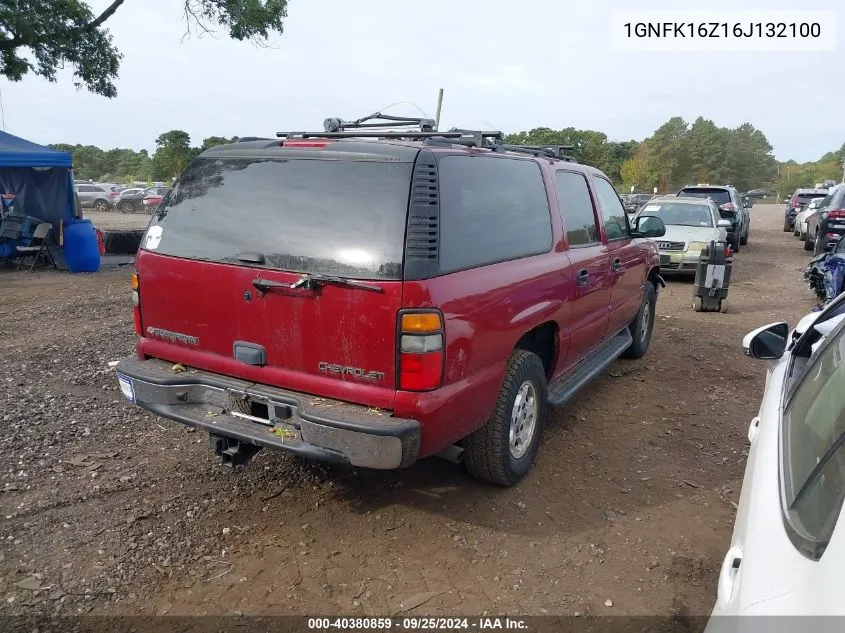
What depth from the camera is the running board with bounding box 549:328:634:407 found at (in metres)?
4.06

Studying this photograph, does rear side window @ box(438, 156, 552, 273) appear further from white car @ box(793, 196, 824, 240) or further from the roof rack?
white car @ box(793, 196, 824, 240)

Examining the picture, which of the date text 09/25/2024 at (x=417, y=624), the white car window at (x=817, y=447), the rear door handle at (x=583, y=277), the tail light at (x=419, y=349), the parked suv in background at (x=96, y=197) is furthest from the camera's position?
the parked suv in background at (x=96, y=197)

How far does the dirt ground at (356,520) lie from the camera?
110 inches

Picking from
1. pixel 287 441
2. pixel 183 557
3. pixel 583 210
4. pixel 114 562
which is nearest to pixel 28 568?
pixel 114 562

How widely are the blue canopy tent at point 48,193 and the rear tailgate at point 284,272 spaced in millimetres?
9854

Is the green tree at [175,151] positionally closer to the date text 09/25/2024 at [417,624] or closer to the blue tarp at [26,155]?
the blue tarp at [26,155]

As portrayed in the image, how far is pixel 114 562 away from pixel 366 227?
197cm

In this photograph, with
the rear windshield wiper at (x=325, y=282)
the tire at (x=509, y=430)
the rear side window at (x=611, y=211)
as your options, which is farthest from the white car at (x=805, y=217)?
the rear windshield wiper at (x=325, y=282)

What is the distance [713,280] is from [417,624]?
7.23 meters

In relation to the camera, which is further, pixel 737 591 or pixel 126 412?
pixel 126 412

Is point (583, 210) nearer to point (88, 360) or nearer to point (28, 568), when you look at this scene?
point (28, 568)

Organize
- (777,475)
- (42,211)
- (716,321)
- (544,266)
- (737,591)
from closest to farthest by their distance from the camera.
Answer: (737,591) → (777,475) → (544,266) → (716,321) → (42,211)

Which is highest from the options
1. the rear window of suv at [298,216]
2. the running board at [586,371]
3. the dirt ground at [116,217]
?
the rear window of suv at [298,216]

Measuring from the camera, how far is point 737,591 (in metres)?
1.50
